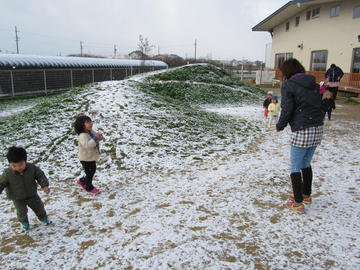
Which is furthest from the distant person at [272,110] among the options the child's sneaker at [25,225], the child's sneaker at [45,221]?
the child's sneaker at [25,225]

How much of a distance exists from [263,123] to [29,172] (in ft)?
25.6

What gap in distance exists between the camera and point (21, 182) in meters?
3.07

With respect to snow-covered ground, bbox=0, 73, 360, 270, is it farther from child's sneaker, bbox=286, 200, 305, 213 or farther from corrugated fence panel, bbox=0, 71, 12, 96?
corrugated fence panel, bbox=0, 71, 12, 96

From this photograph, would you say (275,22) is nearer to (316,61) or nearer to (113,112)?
(316,61)

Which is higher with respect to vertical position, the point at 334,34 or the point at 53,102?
the point at 334,34

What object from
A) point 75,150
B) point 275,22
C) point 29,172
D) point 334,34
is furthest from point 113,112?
point 275,22

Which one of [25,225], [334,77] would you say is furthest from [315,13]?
[25,225]

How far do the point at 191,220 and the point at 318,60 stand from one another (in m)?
21.3

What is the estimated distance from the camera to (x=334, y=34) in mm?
18859

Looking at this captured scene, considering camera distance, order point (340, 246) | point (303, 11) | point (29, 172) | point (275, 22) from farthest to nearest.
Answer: point (275, 22) < point (303, 11) < point (29, 172) < point (340, 246)

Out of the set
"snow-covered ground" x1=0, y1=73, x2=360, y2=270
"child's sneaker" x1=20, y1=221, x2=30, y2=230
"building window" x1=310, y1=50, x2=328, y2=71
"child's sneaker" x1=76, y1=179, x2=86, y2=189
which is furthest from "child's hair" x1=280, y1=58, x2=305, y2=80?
"building window" x1=310, y1=50, x2=328, y2=71

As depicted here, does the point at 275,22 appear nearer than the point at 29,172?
No

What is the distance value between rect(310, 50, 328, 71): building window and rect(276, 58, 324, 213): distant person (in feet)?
63.8

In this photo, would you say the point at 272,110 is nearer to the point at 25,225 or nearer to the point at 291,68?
the point at 291,68
